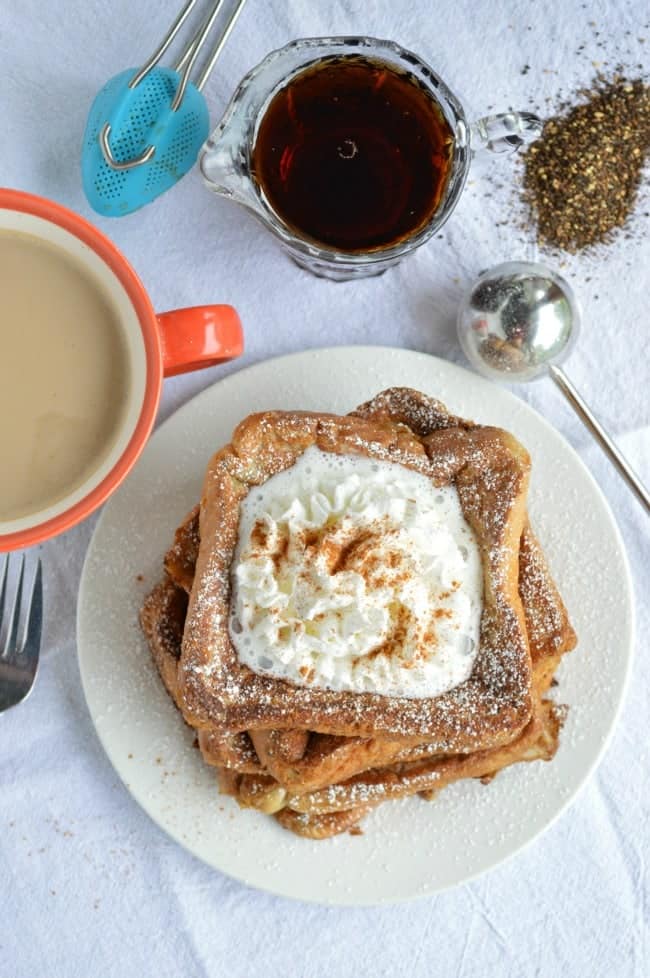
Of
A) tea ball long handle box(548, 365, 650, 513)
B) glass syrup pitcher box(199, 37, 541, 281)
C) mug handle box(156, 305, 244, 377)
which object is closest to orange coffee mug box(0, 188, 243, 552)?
mug handle box(156, 305, 244, 377)

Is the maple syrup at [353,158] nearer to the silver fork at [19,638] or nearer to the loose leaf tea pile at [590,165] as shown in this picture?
the loose leaf tea pile at [590,165]

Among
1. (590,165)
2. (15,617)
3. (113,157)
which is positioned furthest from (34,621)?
(590,165)

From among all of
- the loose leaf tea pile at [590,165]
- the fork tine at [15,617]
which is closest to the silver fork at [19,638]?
the fork tine at [15,617]

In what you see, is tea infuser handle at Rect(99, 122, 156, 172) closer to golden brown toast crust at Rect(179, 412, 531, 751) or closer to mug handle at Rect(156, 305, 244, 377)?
mug handle at Rect(156, 305, 244, 377)

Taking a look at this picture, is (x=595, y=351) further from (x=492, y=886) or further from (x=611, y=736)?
(x=492, y=886)

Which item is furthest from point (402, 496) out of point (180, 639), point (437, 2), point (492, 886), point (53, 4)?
point (53, 4)
